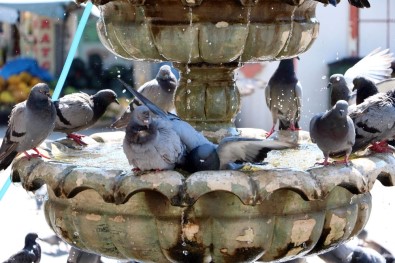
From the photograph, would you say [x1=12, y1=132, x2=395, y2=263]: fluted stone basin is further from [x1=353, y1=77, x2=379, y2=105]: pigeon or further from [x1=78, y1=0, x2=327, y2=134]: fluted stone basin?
[x1=353, y1=77, x2=379, y2=105]: pigeon

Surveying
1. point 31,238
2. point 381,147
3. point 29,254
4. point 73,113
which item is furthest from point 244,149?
point 31,238

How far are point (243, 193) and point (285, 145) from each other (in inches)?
9.2

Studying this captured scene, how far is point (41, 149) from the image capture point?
4.46 m

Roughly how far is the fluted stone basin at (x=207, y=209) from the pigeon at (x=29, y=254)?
2.45 metres

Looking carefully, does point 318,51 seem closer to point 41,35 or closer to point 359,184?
point 41,35

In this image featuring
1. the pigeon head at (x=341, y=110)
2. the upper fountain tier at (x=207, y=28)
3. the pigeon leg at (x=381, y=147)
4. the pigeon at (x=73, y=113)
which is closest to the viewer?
the upper fountain tier at (x=207, y=28)

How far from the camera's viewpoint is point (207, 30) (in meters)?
3.81

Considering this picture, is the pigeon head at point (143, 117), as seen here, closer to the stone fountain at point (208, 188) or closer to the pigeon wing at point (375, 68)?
the stone fountain at point (208, 188)

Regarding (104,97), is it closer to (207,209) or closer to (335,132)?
(335,132)

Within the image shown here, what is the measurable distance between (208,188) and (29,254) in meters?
3.20

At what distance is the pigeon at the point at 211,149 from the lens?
3.32 metres

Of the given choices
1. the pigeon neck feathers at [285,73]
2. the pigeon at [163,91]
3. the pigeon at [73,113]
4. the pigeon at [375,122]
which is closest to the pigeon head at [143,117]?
the pigeon at [375,122]

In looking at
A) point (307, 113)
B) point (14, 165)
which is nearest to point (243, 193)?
point (14, 165)

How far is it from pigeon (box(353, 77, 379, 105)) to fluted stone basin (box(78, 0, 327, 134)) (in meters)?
1.35
